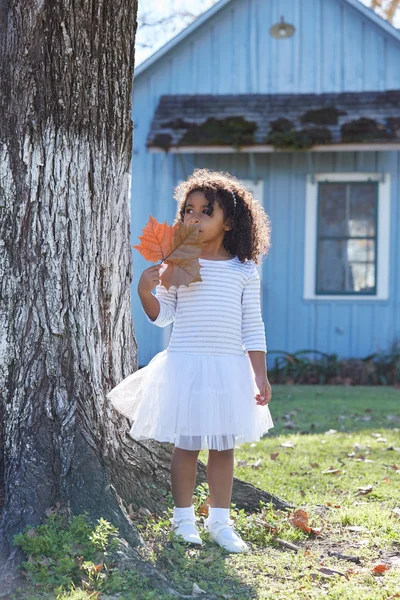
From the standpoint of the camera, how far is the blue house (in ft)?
37.0

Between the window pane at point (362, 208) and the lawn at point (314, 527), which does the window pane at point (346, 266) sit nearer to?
the window pane at point (362, 208)

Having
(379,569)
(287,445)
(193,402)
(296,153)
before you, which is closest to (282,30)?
(296,153)

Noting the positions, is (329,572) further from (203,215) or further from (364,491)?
(203,215)

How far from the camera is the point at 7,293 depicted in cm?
350

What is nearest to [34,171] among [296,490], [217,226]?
[217,226]

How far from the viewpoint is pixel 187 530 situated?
370 cm

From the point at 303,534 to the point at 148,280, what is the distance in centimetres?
148

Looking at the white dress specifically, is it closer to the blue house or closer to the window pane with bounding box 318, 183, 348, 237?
the blue house

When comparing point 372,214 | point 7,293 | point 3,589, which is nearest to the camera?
point 3,589

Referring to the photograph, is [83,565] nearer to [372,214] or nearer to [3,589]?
[3,589]

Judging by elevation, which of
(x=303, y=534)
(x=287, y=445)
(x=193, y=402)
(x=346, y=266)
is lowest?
(x=287, y=445)

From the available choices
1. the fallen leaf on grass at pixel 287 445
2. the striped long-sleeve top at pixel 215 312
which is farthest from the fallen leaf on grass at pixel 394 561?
the fallen leaf on grass at pixel 287 445

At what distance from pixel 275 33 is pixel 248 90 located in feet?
3.08

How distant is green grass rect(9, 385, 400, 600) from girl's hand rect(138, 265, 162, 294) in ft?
3.59
